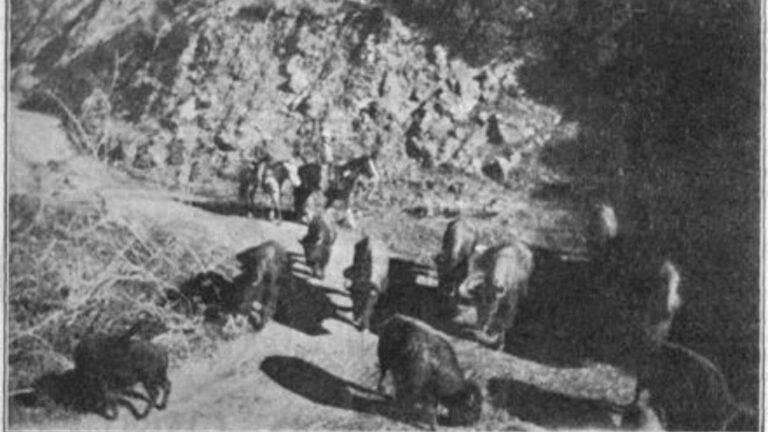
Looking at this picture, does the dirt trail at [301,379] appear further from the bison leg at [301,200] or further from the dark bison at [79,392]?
the bison leg at [301,200]

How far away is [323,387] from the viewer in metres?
9.29

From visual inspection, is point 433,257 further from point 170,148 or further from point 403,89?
point 170,148

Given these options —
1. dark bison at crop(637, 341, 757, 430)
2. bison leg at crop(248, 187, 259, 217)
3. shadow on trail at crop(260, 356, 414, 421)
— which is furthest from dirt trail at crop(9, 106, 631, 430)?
bison leg at crop(248, 187, 259, 217)

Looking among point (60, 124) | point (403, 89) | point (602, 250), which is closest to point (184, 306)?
point (60, 124)

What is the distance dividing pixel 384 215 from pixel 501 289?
1.07m

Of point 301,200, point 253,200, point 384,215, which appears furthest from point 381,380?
point 253,200

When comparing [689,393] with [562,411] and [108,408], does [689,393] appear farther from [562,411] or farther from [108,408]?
[108,408]

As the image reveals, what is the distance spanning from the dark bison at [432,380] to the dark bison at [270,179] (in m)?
1.49

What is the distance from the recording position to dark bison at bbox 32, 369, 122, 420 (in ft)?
30.5

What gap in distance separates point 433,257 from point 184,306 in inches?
76.4

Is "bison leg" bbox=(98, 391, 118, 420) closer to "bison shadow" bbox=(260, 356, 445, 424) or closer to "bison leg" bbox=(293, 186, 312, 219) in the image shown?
"bison shadow" bbox=(260, 356, 445, 424)

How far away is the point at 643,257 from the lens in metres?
9.18

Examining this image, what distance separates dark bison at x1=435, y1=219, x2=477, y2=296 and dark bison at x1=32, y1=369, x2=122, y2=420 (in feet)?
8.17

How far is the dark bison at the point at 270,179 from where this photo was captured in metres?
9.70
